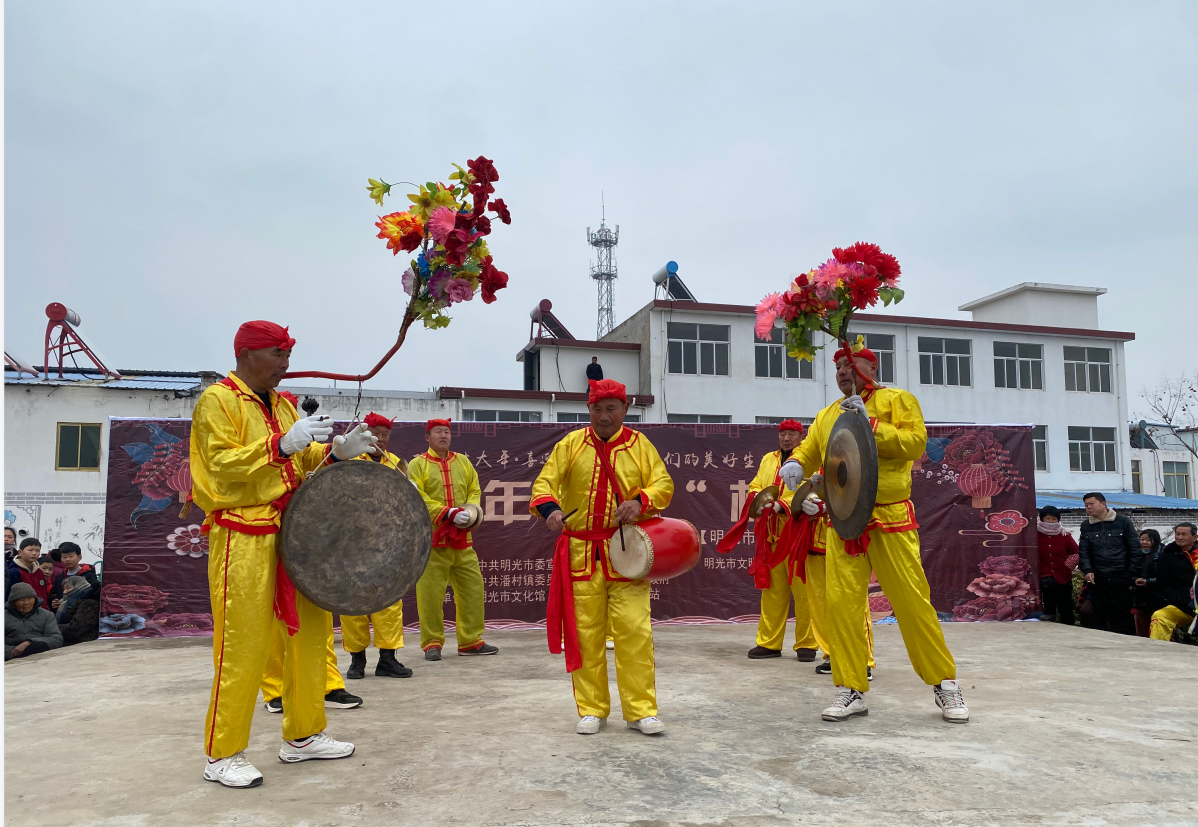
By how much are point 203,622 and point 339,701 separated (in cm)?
436

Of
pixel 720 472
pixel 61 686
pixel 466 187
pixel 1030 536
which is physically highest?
pixel 466 187

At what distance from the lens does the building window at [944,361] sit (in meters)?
24.5

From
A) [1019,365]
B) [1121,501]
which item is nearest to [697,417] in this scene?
[1019,365]

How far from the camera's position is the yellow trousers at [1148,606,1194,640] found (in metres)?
7.67

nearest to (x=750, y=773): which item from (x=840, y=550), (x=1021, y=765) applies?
(x=1021, y=765)

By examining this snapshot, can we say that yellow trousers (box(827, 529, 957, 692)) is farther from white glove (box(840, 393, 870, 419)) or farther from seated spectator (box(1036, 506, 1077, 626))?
seated spectator (box(1036, 506, 1077, 626))

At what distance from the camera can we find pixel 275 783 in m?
3.41

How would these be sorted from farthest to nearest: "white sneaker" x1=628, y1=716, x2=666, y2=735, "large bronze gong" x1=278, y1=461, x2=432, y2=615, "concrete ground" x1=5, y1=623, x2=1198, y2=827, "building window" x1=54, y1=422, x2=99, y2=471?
"building window" x1=54, y1=422, x2=99, y2=471 < "white sneaker" x1=628, y1=716, x2=666, y2=735 < "large bronze gong" x1=278, y1=461, x2=432, y2=615 < "concrete ground" x1=5, y1=623, x2=1198, y2=827

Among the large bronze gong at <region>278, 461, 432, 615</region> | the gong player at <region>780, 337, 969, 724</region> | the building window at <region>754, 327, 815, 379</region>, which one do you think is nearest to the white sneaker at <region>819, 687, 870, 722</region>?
the gong player at <region>780, 337, 969, 724</region>

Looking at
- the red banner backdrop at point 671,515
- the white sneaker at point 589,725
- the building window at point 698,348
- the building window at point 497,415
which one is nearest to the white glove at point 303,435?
→ the white sneaker at point 589,725

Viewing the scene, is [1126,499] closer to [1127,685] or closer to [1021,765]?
[1127,685]

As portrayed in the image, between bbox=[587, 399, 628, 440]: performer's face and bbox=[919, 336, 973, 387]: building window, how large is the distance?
21710mm

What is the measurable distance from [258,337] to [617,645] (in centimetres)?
225

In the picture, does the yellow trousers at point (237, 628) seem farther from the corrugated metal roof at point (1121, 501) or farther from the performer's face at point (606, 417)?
the corrugated metal roof at point (1121, 501)
